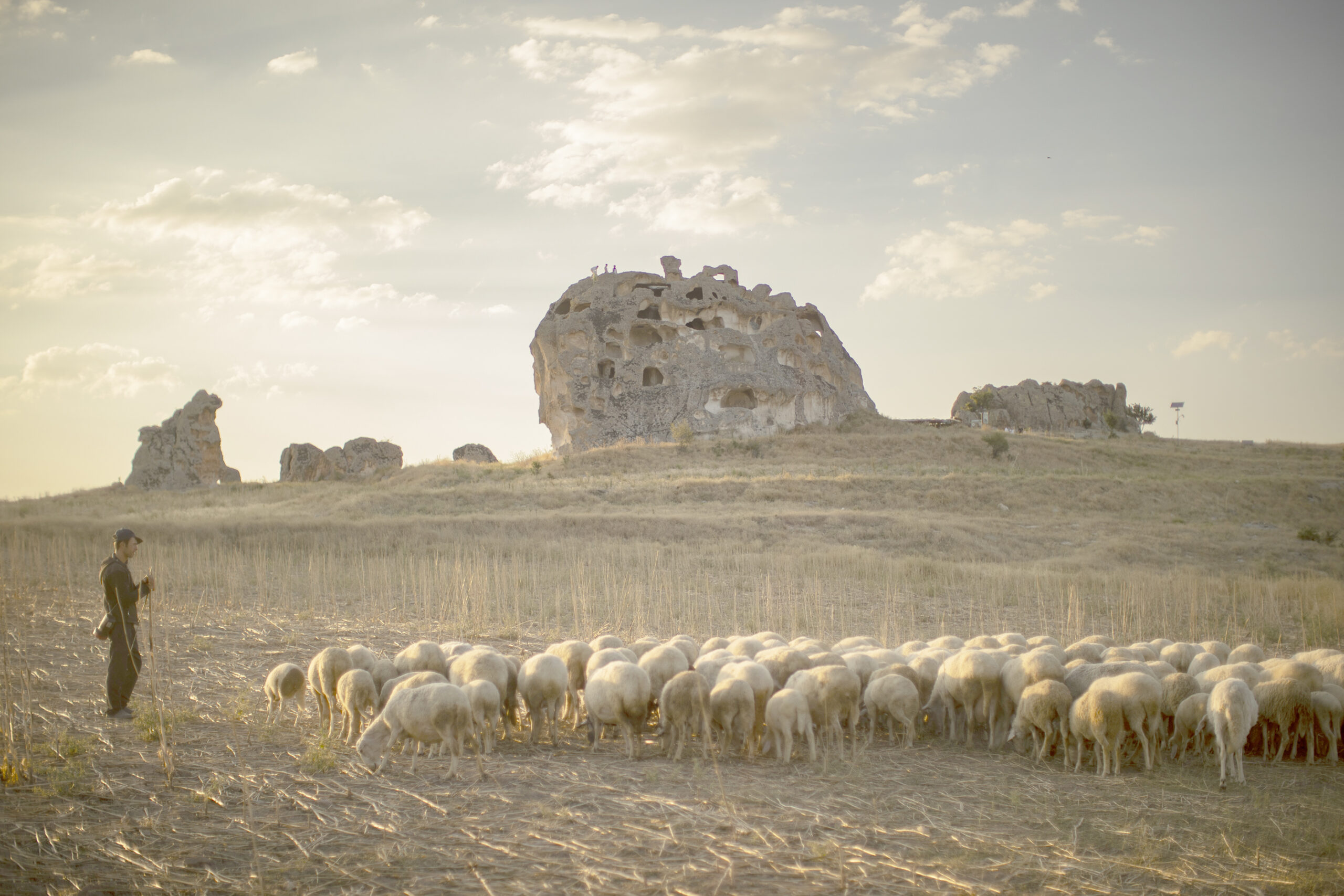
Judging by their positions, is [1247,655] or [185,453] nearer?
[1247,655]

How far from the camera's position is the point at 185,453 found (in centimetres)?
5116

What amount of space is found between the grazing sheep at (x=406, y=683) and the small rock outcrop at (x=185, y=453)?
47.1 m

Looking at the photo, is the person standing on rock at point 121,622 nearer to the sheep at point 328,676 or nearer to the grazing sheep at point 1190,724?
the sheep at point 328,676

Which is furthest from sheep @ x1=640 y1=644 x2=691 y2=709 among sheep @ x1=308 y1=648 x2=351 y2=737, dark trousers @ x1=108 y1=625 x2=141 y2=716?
dark trousers @ x1=108 y1=625 x2=141 y2=716

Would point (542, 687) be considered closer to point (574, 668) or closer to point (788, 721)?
point (574, 668)

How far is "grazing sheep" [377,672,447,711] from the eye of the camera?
7461 millimetres

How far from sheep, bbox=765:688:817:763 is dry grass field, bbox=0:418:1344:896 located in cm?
31

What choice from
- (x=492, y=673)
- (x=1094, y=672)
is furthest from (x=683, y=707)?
Answer: (x=1094, y=672)

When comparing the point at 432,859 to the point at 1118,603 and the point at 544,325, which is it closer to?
the point at 1118,603

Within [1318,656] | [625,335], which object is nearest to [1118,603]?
[1318,656]

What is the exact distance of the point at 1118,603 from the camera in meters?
16.6

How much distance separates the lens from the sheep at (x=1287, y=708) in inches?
305

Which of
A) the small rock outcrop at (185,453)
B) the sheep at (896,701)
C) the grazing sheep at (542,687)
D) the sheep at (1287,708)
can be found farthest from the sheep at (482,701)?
the small rock outcrop at (185,453)

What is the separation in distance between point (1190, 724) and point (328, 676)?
7.87m
